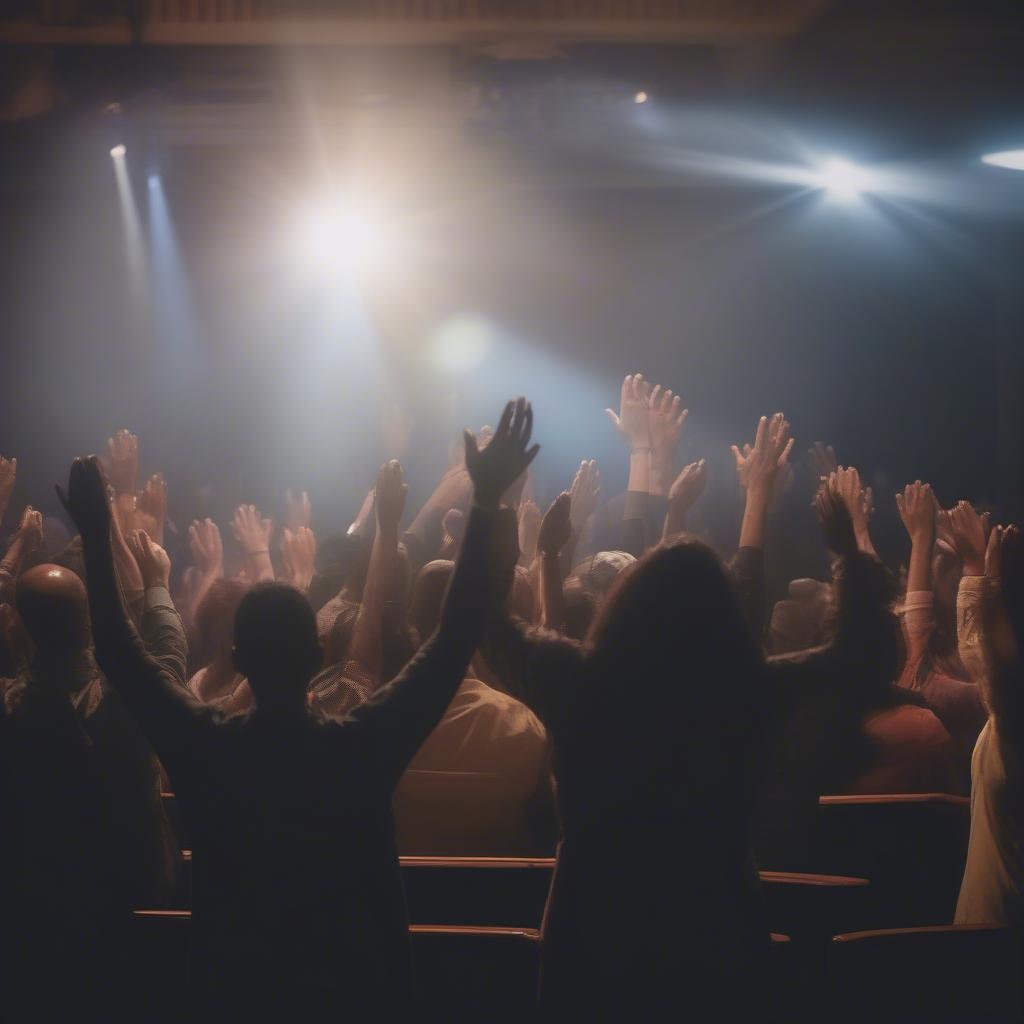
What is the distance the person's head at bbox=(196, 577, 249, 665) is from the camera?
3287mm

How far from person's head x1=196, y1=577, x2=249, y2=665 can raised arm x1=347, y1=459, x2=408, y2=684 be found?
72cm

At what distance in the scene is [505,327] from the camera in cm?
823

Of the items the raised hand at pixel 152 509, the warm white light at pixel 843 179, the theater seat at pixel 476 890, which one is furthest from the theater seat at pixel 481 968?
the warm white light at pixel 843 179

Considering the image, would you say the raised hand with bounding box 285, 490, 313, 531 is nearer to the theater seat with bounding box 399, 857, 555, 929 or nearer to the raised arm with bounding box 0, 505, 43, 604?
the raised arm with bounding box 0, 505, 43, 604

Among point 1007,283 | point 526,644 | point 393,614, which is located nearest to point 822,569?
point 1007,283

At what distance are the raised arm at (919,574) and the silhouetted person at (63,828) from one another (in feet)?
8.08

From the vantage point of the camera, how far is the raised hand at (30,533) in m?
3.49

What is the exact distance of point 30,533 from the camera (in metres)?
3.52

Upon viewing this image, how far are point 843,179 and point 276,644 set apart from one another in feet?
20.4

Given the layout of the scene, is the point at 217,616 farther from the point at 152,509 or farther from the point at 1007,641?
the point at 1007,641

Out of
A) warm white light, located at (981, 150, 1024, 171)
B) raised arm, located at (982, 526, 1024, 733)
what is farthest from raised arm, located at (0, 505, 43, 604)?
warm white light, located at (981, 150, 1024, 171)

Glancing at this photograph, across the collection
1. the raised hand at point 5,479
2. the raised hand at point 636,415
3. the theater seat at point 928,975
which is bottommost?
the theater seat at point 928,975

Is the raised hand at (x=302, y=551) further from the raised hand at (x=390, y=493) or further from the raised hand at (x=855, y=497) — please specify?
the raised hand at (x=855, y=497)

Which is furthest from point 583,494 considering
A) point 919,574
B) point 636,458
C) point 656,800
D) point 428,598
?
point 656,800
